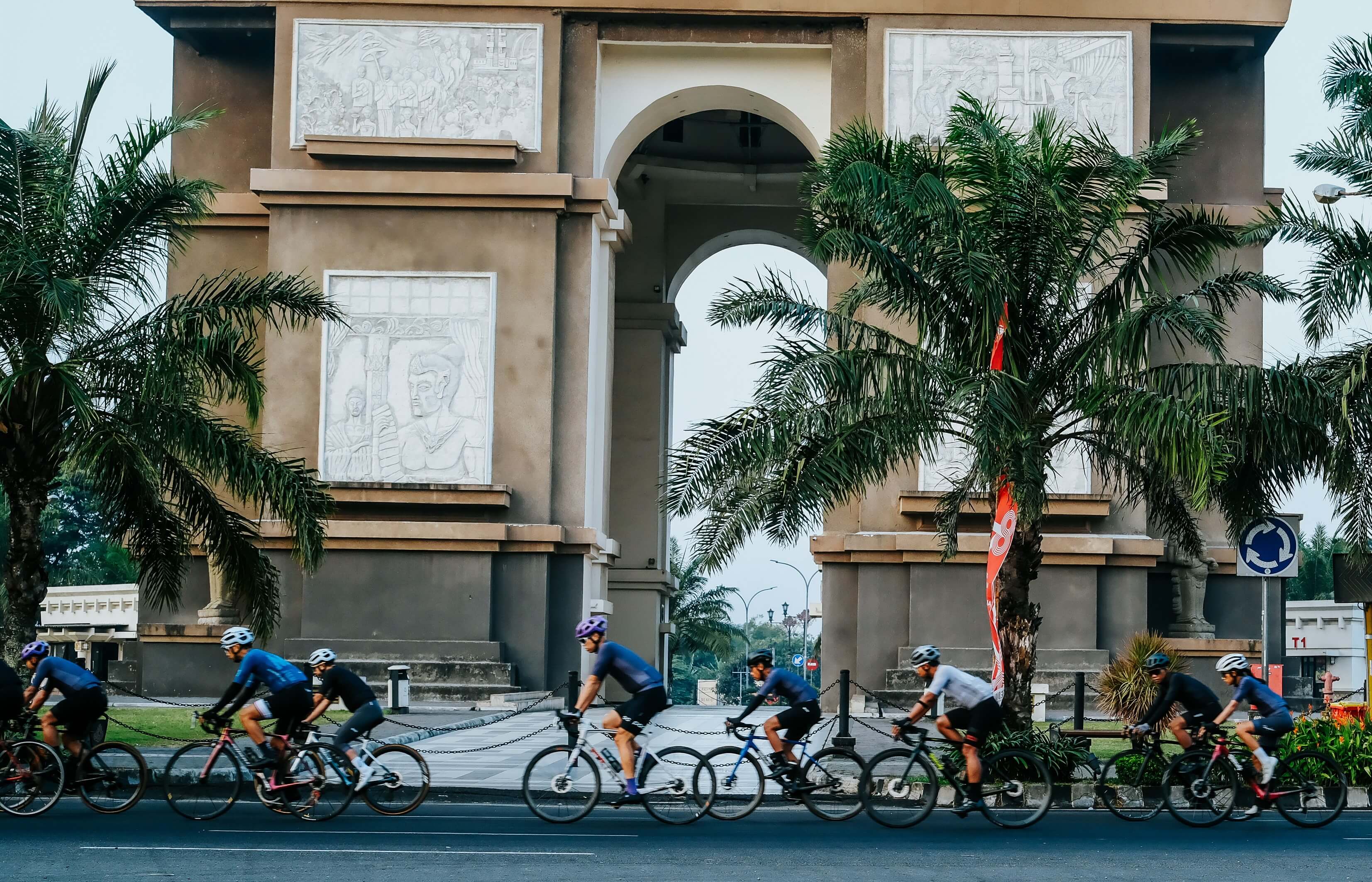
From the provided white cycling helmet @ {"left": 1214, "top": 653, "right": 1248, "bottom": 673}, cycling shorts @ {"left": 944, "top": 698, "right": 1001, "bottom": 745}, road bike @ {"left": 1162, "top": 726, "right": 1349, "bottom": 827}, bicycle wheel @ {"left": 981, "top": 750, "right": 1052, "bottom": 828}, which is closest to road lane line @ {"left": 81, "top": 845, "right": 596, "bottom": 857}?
cycling shorts @ {"left": 944, "top": 698, "right": 1001, "bottom": 745}

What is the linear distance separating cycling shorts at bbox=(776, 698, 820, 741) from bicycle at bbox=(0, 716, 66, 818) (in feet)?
21.8

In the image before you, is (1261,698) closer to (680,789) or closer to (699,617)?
(680,789)

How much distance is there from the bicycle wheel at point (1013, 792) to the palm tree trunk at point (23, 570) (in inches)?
416

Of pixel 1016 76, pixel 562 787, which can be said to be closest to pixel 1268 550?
pixel 562 787

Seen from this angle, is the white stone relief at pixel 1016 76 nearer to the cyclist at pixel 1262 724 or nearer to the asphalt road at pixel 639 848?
the cyclist at pixel 1262 724

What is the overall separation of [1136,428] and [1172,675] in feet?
8.48

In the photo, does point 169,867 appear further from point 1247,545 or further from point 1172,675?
point 1247,545

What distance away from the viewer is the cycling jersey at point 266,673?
47.6 ft

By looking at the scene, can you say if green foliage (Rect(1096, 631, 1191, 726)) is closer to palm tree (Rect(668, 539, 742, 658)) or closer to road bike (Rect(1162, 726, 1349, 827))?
road bike (Rect(1162, 726, 1349, 827))

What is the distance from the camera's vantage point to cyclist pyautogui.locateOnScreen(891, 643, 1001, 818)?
1462 cm

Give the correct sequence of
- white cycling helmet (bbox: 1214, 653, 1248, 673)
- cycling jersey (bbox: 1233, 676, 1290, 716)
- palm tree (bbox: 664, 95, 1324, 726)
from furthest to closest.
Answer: palm tree (bbox: 664, 95, 1324, 726) < white cycling helmet (bbox: 1214, 653, 1248, 673) < cycling jersey (bbox: 1233, 676, 1290, 716)

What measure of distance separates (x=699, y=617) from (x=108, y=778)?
179ft

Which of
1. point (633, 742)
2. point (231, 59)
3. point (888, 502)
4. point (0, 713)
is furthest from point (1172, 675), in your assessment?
point (231, 59)

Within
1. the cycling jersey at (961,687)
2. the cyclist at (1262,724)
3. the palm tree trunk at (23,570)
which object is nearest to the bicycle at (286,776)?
the palm tree trunk at (23,570)
